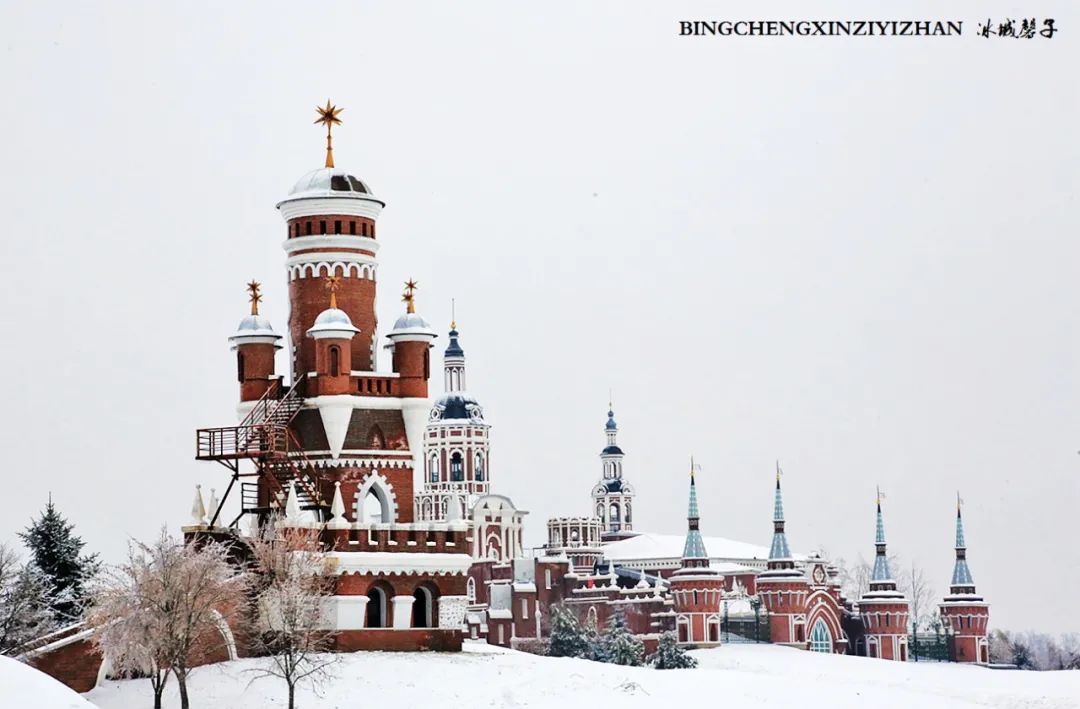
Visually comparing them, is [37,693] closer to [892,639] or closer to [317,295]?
[317,295]

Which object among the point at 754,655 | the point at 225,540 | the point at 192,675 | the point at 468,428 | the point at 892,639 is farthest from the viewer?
the point at 468,428

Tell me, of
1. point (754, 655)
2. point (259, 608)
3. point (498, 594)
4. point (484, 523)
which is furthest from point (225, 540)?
point (484, 523)

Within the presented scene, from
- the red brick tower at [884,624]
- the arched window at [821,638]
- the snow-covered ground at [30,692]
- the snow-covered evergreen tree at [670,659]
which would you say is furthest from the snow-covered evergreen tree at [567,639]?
the snow-covered ground at [30,692]

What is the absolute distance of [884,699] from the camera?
6034 centimetres

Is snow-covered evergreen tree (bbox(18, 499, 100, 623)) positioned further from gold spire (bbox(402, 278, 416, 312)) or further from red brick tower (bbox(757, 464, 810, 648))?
red brick tower (bbox(757, 464, 810, 648))

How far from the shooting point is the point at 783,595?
401 ft

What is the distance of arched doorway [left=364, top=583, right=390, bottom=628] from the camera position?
195ft

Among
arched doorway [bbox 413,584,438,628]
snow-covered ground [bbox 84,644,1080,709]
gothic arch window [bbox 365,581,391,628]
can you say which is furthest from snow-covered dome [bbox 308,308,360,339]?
snow-covered ground [bbox 84,644,1080,709]

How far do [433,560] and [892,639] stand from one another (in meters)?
70.9

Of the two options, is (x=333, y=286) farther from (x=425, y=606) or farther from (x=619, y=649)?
(x=619, y=649)

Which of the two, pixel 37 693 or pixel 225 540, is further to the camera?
pixel 225 540

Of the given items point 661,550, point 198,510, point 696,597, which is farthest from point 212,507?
point 661,550

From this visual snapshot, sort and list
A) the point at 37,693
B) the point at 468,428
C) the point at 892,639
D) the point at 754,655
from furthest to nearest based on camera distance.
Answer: the point at 468,428, the point at 892,639, the point at 754,655, the point at 37,693

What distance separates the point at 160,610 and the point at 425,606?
1126cm
